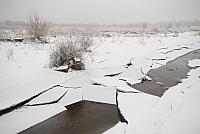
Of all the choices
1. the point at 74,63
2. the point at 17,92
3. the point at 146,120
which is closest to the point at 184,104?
the point at 146,120

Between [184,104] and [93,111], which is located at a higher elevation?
[184,104]

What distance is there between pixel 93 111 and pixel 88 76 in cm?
294

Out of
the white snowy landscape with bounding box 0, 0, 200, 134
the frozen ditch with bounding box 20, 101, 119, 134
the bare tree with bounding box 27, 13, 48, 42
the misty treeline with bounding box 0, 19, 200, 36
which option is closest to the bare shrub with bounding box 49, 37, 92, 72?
the white snowy landscape with bounding box 0, 0, 200, 134

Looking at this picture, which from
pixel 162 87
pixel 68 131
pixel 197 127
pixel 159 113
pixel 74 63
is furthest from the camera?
pixel 74 63

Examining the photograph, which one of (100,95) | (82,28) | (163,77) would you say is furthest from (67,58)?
(82,28)

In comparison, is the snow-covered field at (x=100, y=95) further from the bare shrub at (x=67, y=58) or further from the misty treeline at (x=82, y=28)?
the misty treeline at (x=82, y=28)

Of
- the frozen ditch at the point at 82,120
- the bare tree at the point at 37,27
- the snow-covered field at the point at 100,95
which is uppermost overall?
the bare tree at the point at 37,27

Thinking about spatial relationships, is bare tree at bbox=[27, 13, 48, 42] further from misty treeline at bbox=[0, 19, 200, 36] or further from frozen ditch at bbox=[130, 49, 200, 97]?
frozen ditch at bbox=[130, 49, 200, 97]

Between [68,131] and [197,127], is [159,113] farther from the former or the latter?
[68,131]

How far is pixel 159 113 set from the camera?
14.3ft

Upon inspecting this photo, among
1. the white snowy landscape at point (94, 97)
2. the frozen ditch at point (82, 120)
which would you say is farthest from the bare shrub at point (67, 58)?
the frozen ditch at point (82, 120)

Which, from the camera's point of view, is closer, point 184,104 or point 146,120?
point 146,120

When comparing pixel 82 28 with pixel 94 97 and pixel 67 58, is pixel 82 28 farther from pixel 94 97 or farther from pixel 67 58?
pixel 94 97

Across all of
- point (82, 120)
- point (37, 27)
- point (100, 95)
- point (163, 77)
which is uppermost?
point (37, 27)
